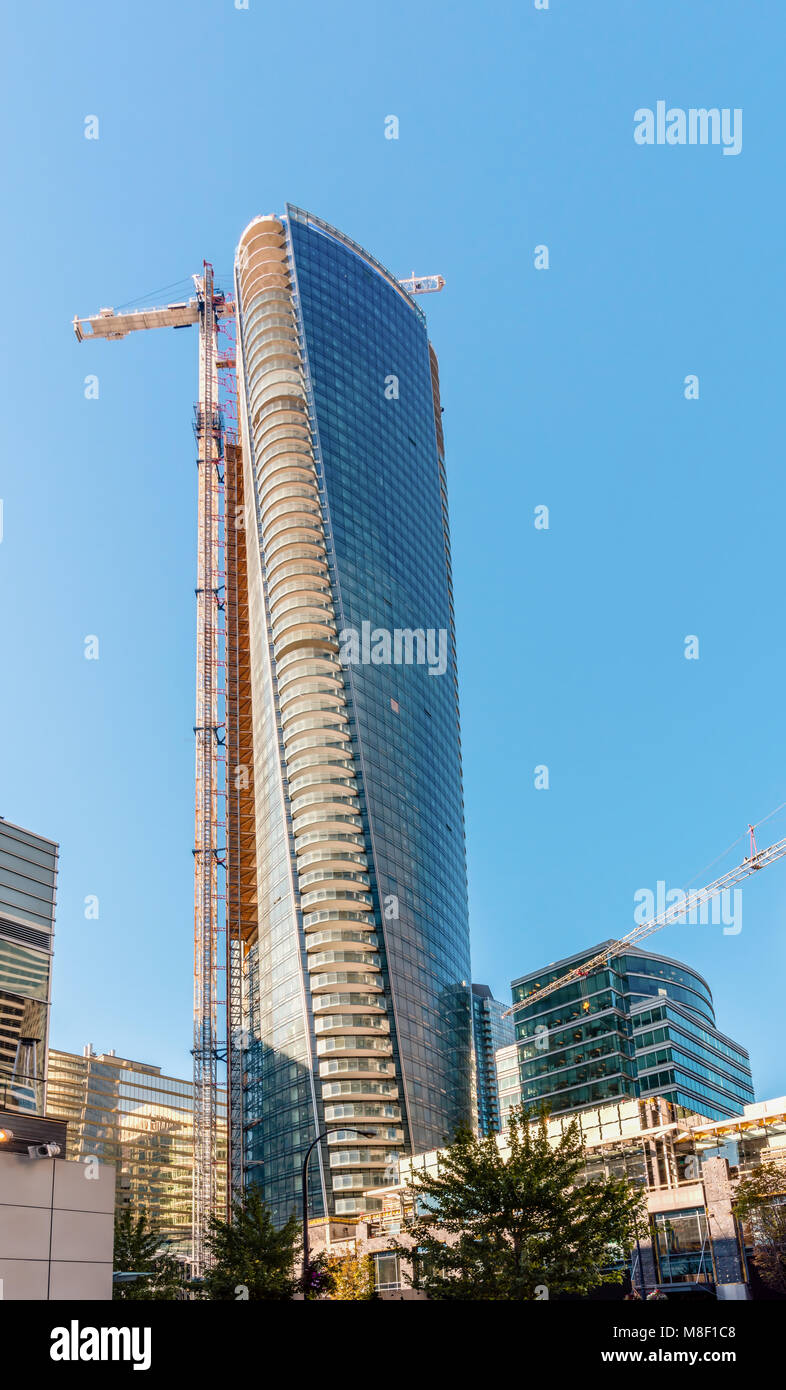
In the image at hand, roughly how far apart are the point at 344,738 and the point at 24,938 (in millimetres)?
63762

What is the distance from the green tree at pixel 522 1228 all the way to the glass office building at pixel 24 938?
45.5m

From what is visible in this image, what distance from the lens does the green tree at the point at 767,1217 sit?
178ft

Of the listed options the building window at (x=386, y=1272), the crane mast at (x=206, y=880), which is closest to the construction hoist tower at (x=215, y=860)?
the crane mast at (x=206, y=880)

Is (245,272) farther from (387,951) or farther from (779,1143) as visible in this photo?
(779,1143)

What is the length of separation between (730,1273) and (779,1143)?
6.91 metres

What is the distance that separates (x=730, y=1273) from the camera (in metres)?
58.9

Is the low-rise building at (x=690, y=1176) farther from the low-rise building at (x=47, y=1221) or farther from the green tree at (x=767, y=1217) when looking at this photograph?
the low-rise building at (x=47, y=1221)

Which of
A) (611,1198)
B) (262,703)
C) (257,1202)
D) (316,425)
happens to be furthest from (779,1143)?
(316,425)

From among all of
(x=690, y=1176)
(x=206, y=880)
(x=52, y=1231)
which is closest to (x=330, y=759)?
(x=206, y=880)

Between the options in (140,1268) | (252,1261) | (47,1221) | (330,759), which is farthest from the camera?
(330,759)

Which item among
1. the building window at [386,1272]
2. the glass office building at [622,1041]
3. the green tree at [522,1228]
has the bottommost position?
the building window at [386,1272]

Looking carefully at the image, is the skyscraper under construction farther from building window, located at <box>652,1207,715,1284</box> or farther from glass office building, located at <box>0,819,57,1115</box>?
building window, located at <box>652,1207,715,1284</box>

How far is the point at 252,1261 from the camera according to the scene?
56.5 metres

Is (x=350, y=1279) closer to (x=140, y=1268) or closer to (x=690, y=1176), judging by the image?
(x=140, y=1268)
